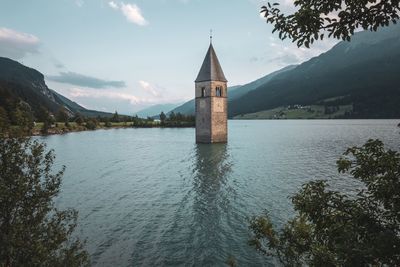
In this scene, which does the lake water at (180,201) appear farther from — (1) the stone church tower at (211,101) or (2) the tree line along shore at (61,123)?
(1) the stone church tower at (211,101)

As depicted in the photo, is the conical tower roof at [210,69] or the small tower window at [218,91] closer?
the conical tower roof at [210,69]

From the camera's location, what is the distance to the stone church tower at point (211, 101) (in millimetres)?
77188

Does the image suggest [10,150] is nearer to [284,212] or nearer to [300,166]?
[284,212]

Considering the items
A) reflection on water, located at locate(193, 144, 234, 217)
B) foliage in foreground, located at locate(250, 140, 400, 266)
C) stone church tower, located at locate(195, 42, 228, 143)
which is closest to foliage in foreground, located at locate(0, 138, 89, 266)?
foliage in foreground, located at locate(250, 140, 400, 266)

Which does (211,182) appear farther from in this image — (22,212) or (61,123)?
(61,123)

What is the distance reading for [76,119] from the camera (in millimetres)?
161875

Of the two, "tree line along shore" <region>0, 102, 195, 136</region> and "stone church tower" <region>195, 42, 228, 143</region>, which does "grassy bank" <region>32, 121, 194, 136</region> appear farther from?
"stone church tower" <region>195, 42, 228, 143</region>

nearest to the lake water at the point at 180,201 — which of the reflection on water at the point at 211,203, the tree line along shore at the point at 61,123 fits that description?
the reflection on water at the point at 211,203

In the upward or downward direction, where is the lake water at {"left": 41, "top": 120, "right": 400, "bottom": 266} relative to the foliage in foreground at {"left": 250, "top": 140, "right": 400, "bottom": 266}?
downward

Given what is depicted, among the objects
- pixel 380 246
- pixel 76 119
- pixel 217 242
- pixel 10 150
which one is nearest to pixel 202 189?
pixel 217 242

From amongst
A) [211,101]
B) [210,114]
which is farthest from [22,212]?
[211,101]

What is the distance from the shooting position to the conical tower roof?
77.8m

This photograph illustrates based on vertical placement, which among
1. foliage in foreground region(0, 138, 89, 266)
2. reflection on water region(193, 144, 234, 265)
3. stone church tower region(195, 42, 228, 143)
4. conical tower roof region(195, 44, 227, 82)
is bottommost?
reflection on water region(193, 144, 234, 265)

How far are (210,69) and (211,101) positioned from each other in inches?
305
